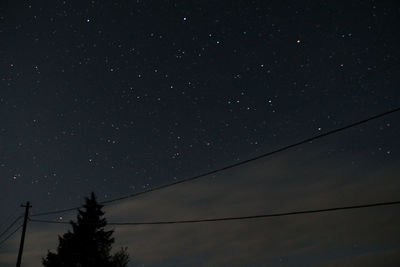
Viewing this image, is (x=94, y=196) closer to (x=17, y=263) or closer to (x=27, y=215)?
(x=27, y=215)

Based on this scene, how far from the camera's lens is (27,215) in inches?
725

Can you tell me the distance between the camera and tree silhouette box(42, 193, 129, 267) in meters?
16.7

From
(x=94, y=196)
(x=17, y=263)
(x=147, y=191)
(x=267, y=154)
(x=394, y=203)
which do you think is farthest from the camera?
(x=94, y=196)

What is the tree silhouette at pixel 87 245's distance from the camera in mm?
16719

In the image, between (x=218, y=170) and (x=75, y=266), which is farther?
(x=75, y=266)

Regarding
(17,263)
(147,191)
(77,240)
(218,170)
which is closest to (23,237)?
(17,263)

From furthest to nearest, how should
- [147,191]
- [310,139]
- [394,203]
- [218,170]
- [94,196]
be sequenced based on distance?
[94,196] < [147,191] < [218,170] < [310,139] < [394,203]

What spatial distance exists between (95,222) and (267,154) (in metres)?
13.6

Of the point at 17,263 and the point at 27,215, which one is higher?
the point at 27,215

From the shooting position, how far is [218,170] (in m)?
9.10

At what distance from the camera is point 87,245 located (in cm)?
1742

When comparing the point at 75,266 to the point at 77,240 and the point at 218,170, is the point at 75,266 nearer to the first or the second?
the point at 77,240

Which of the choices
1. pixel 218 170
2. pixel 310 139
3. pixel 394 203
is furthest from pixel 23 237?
pixel 394 203

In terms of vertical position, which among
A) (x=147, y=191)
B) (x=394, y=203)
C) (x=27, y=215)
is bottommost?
(x=394, y=203)
